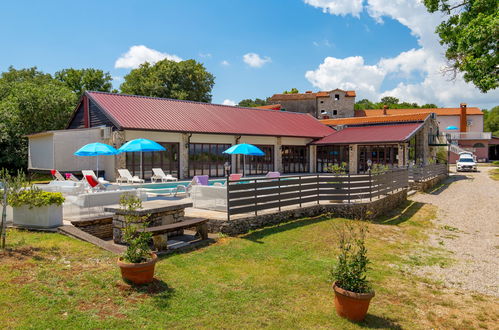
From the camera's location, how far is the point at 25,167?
1054 inches

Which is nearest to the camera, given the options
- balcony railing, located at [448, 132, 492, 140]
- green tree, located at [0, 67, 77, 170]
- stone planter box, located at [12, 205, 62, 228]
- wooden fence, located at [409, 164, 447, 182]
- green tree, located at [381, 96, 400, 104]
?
stone planter box, located at [12, 205, 62, 228]

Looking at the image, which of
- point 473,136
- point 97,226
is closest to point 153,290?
point 97,226

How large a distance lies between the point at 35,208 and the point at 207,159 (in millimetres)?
15575

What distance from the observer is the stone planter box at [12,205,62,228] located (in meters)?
8.02

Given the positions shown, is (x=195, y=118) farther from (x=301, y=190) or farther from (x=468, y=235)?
(x=468, y=235)

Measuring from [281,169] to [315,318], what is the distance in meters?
23.0

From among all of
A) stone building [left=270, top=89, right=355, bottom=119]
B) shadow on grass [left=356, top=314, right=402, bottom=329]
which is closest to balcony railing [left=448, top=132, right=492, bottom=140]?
stone building [left=270, top=89, right=355, bottom=119]

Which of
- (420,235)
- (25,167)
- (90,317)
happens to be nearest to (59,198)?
(90,317)

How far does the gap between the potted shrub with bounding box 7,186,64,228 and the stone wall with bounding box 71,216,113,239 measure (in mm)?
468

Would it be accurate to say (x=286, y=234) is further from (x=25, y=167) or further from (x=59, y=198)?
(x=25, y=167)

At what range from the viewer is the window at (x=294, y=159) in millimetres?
28358

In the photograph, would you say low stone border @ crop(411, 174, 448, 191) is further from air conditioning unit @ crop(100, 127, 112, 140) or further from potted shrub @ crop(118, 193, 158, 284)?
potted shrub @ crop(118, 193, 158, 284)

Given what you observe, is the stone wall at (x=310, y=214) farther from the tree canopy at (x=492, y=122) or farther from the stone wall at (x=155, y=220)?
the tree canopy at (x=492, y=122)

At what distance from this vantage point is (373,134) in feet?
89.1
